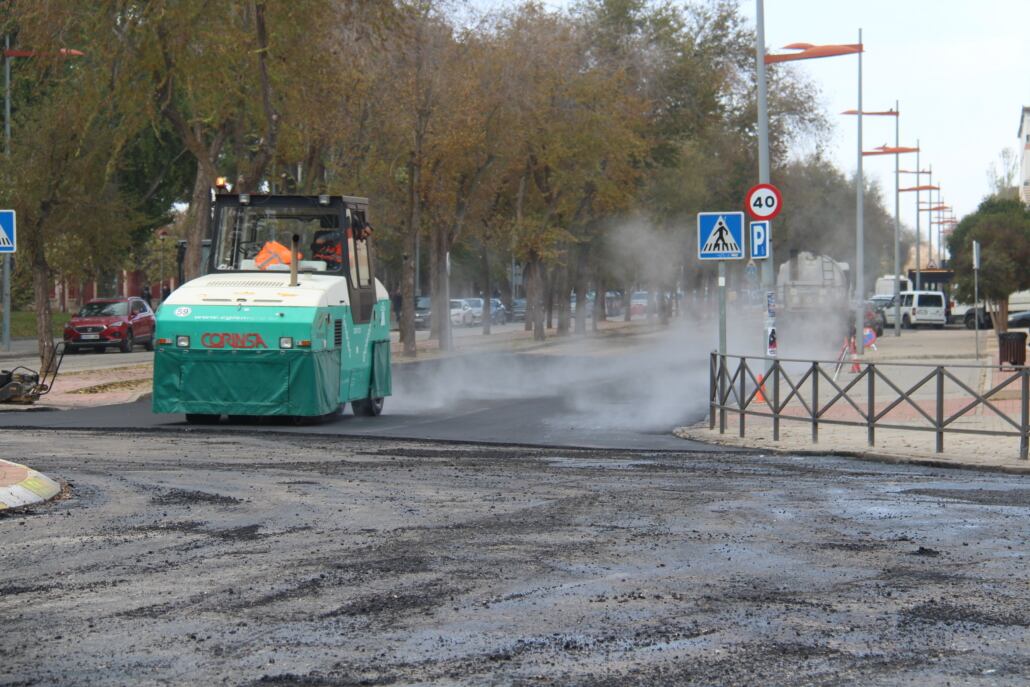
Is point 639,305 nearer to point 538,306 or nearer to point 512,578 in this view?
point 538,306

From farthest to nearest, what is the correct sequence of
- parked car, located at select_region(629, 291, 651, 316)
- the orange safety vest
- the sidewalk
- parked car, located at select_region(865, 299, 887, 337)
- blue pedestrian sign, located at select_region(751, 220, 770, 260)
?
parked car, located at select_region(629, 291, 651, 316) < parked car, located at select_region(865, 299, 887, 337) < blue pedestrian sign, located at select_region(751, 220, 770, 260) < the orange safety vest < the sidewalk

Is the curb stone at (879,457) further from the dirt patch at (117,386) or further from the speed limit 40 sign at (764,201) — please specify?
the dirt patch at (117,386)

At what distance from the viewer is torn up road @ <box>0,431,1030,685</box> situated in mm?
6633

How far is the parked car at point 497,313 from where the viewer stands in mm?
93938

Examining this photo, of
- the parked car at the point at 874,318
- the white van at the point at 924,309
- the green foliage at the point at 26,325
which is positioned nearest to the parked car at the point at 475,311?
the white van at the point at 924,309

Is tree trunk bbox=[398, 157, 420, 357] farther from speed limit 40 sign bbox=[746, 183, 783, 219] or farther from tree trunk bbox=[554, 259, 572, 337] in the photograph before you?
speed limit 40 sign bbox=[746, 183, 783, 219]

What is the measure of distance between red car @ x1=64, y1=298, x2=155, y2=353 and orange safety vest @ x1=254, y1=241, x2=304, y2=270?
97.1ft

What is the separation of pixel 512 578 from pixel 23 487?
5148mm

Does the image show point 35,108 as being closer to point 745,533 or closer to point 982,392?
point 982,392

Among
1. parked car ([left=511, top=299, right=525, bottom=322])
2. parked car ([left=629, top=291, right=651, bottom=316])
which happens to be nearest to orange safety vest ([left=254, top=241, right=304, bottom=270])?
parked car ([left=511, top=299, right=525, bottom=322])

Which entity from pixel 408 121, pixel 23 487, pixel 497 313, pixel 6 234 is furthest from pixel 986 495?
pixel 497 313

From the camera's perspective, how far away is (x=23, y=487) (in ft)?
39.9

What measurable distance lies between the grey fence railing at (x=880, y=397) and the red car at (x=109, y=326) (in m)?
33.2

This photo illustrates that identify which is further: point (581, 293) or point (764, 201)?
point (581, 293)
